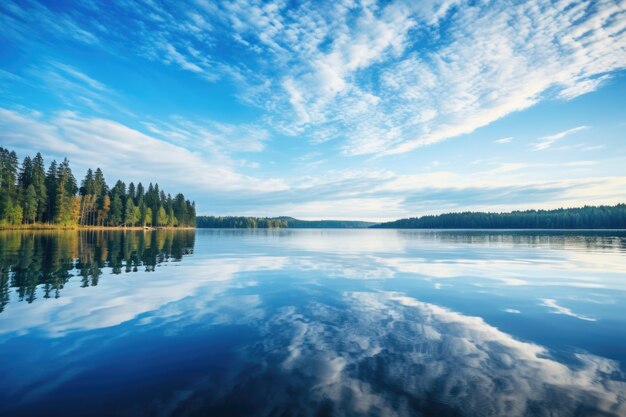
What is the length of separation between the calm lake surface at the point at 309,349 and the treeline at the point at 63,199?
341 ft

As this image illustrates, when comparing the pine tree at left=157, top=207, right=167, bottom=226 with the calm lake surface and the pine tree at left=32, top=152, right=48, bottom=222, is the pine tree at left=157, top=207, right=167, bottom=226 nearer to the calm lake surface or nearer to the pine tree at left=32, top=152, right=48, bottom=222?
the pine tree at left=32, top=152, right=48, bottom=222

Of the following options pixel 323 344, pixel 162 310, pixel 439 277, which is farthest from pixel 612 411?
pixel 439 277

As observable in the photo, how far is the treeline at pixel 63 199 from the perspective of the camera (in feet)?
310

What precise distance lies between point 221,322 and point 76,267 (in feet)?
69.1

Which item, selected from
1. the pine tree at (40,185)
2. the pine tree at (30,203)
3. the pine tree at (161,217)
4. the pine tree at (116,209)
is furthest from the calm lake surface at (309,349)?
the pine tree at (161,217)

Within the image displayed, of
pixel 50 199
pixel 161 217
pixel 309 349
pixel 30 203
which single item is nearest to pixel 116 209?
pixel 50 199

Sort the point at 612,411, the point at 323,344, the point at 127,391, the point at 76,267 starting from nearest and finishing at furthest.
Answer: the point at 612,411 → the point at 127,391 → the point at 323,344 → the point at 76,267

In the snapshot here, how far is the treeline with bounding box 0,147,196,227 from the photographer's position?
94.4m

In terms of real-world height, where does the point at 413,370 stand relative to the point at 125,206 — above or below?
below

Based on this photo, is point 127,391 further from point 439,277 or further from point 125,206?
point 125,206

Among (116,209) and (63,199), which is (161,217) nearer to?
(116,209)

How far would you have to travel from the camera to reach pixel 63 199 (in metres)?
106

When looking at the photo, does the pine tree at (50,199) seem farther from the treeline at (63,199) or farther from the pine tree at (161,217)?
the pine tree at (161,217)

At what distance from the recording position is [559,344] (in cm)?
1014
